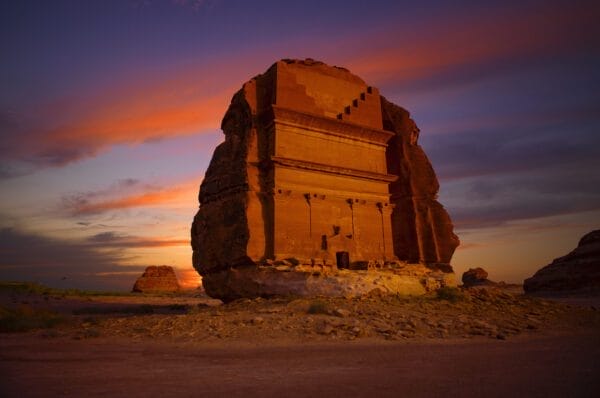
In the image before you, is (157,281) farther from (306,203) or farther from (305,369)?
(305,369)

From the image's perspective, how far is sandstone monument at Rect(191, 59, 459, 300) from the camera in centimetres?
1484

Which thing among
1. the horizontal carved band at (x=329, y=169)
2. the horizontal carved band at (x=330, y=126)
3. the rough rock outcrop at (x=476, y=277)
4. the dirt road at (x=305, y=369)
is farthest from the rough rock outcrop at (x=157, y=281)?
the dirt road at (x=305, y=369)

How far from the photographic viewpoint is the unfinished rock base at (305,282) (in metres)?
14.0

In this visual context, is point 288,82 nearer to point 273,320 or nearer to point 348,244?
point 348,244

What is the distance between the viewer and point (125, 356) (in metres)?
7.27

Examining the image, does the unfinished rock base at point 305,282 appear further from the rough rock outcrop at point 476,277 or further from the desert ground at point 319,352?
the rough rock outcrop at point 476,277

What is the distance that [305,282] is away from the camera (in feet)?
46.0

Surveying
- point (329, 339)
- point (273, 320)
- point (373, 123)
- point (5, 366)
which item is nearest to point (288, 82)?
point (373, 123)

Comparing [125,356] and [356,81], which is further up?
[356,81]

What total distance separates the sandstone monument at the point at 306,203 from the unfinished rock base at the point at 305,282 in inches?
1.5

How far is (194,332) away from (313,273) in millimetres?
5671

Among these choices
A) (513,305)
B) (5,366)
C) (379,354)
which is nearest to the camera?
(5,366)

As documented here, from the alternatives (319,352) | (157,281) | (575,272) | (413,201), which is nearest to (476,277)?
(575,272)

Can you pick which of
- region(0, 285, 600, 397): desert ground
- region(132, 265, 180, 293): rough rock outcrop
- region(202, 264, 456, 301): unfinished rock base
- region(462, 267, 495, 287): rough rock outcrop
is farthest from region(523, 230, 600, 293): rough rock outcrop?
region(132, 265, 180, 293): rough rock outcrop
